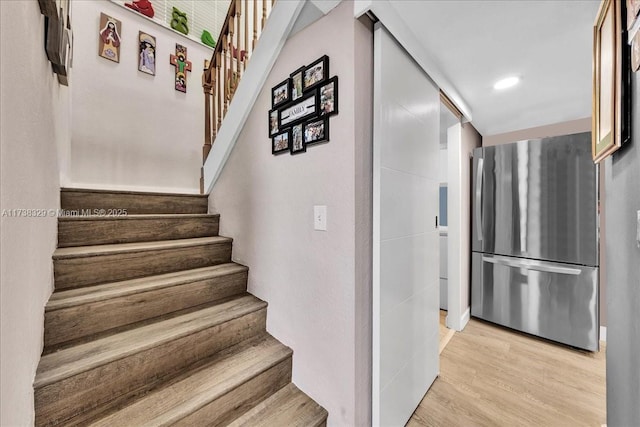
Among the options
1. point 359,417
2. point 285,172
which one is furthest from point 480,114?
point 359,417

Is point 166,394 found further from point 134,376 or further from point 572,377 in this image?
point 572,377

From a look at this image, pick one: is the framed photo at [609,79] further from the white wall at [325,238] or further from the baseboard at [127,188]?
the baseboard at [127,188]

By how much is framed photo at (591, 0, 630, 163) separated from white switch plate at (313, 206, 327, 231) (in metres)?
1.10

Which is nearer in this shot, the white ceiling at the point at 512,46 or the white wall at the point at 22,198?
the white wall at the point at 22,198

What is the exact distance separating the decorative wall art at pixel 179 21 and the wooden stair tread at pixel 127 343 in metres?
3.28

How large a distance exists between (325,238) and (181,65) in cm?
315

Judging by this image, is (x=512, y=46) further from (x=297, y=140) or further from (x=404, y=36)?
(x=297, y=140)

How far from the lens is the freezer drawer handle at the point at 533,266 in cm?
220

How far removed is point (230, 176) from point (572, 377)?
9.77 ft

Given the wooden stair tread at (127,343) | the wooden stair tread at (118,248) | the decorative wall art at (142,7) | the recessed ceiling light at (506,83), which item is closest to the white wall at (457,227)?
the recessed ceiling light at (506,83)

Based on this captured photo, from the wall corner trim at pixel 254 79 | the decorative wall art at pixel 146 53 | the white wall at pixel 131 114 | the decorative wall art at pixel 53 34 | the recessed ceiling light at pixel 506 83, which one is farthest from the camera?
the decorative wall art at pixel 146 53

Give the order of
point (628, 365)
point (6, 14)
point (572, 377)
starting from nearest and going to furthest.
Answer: point (6, 14), point (628, 365), point (572, 377)

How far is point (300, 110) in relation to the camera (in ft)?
4.43

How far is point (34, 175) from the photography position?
3.00 ft
